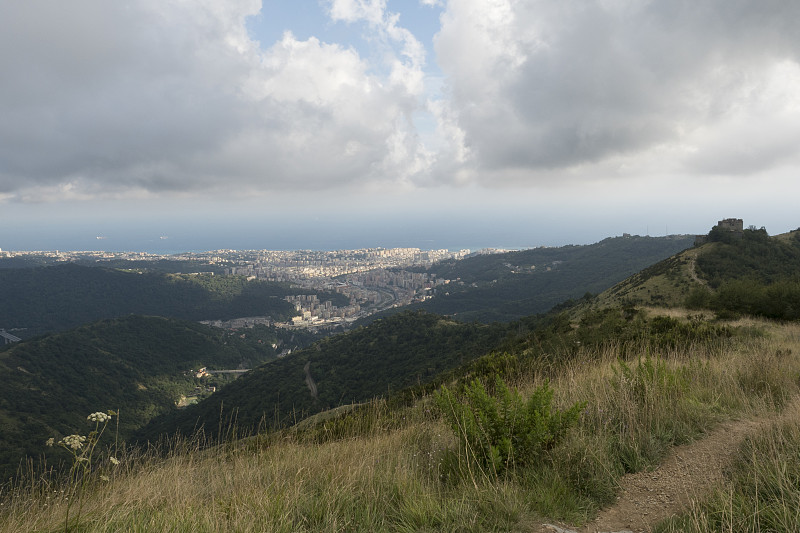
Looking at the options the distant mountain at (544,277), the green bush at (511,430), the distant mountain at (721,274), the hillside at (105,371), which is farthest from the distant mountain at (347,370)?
the green bush at (511,430)

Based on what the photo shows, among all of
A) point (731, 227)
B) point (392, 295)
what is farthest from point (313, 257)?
point (731, 227)

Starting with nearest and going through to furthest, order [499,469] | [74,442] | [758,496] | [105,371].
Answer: [758,496] < [74,442] < [499,469] < [105,371]

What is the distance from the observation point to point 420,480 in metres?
2.32

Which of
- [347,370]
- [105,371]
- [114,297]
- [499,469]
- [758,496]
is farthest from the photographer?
[114,297]

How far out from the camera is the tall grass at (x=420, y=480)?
6.22 ft

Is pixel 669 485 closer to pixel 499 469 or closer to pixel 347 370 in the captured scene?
pixel 499 469

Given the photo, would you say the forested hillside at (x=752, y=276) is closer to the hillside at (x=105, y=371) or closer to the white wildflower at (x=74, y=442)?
the white wildflower at (x=74, y=442)

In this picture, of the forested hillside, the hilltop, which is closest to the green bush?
the hilltop

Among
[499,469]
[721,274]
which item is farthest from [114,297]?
[721,274]

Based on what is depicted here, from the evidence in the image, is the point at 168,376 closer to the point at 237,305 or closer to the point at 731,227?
the point at 237,305

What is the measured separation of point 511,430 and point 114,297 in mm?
124703

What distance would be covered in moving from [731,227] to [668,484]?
42.8m

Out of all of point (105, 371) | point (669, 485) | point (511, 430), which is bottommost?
point (105, 371)

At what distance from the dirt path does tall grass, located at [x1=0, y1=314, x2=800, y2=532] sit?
73mm
